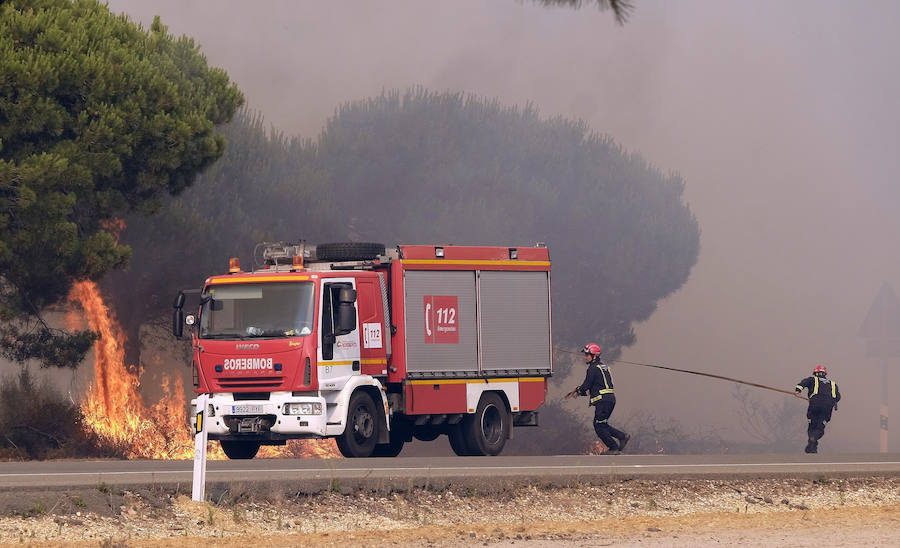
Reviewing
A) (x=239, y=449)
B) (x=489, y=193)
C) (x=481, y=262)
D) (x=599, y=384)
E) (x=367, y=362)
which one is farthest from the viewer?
(x=489, y=193)

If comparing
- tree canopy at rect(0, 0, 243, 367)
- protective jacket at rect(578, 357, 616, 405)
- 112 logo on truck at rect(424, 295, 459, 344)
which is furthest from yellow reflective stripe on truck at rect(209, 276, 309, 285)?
tree canopy at rect(0, 0, 243, 367)

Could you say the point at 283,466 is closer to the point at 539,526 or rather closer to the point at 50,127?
the point at 539,526

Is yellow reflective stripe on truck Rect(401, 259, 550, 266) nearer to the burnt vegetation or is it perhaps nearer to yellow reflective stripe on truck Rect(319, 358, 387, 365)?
yellow reflective stripe on truck Rect(319, 358, 387, 365)

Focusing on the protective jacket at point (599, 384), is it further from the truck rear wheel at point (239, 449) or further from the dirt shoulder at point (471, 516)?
the truck rear wheel at point (239, 449)

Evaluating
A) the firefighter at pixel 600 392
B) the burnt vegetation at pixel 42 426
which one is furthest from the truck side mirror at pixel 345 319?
the burnt vegetation at pixel 42 426

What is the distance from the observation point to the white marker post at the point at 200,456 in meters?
13.0

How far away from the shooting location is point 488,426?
2161 centimetres

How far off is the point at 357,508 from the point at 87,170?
12.7m

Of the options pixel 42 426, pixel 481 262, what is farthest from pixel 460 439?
pixel 42 426

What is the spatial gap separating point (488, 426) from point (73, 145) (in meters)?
9.03

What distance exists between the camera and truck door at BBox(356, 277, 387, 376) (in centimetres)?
1947

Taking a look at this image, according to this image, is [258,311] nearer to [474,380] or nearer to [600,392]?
[474,380]

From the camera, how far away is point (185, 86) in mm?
27781

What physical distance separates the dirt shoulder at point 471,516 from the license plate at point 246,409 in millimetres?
4809
